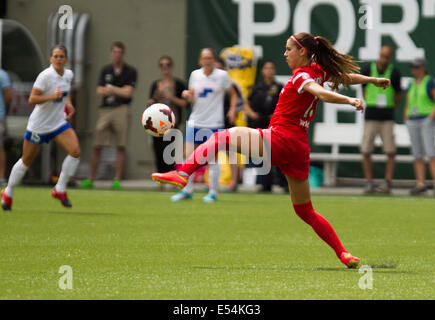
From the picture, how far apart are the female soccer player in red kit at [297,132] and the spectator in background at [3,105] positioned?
31.0 feet

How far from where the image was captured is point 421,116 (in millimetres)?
16453

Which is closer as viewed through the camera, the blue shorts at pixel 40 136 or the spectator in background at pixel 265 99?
the blue shorts at pixel 40 136

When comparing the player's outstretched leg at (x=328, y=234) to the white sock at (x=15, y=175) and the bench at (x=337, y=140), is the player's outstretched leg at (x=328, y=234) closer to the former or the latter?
the white sock at (x=15, y=175)

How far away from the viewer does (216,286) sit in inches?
262

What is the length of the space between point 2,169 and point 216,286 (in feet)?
34.7

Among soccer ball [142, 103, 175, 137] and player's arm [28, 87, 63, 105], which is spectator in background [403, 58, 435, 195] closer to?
player's arm [28, 87, 63, 105]

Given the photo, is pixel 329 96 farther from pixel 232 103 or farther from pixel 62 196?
pixel 232 103

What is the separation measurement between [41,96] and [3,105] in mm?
4619

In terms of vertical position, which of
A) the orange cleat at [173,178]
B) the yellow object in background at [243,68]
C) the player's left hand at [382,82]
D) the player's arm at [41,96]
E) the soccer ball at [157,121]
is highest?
the yellow object in background at [243,68]

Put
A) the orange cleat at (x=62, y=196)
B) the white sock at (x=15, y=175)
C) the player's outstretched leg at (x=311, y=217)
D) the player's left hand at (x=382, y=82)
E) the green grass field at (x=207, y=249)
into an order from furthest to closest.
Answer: the orange cleat at (x=62, y=196) < the white sock at (x=15, y=175) < the player's left hand at (x=382, y=82) < the player's outstretched leg at (x=311, y=217) < the green grass field at (x=207, y=249)

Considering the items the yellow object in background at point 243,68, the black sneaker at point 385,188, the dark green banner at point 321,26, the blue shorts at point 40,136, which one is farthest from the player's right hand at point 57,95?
the dark green banner at point 321,26

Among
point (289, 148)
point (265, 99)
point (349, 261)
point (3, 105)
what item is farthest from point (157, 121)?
point (3, 105)

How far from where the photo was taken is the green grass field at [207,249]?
21.5 ft
